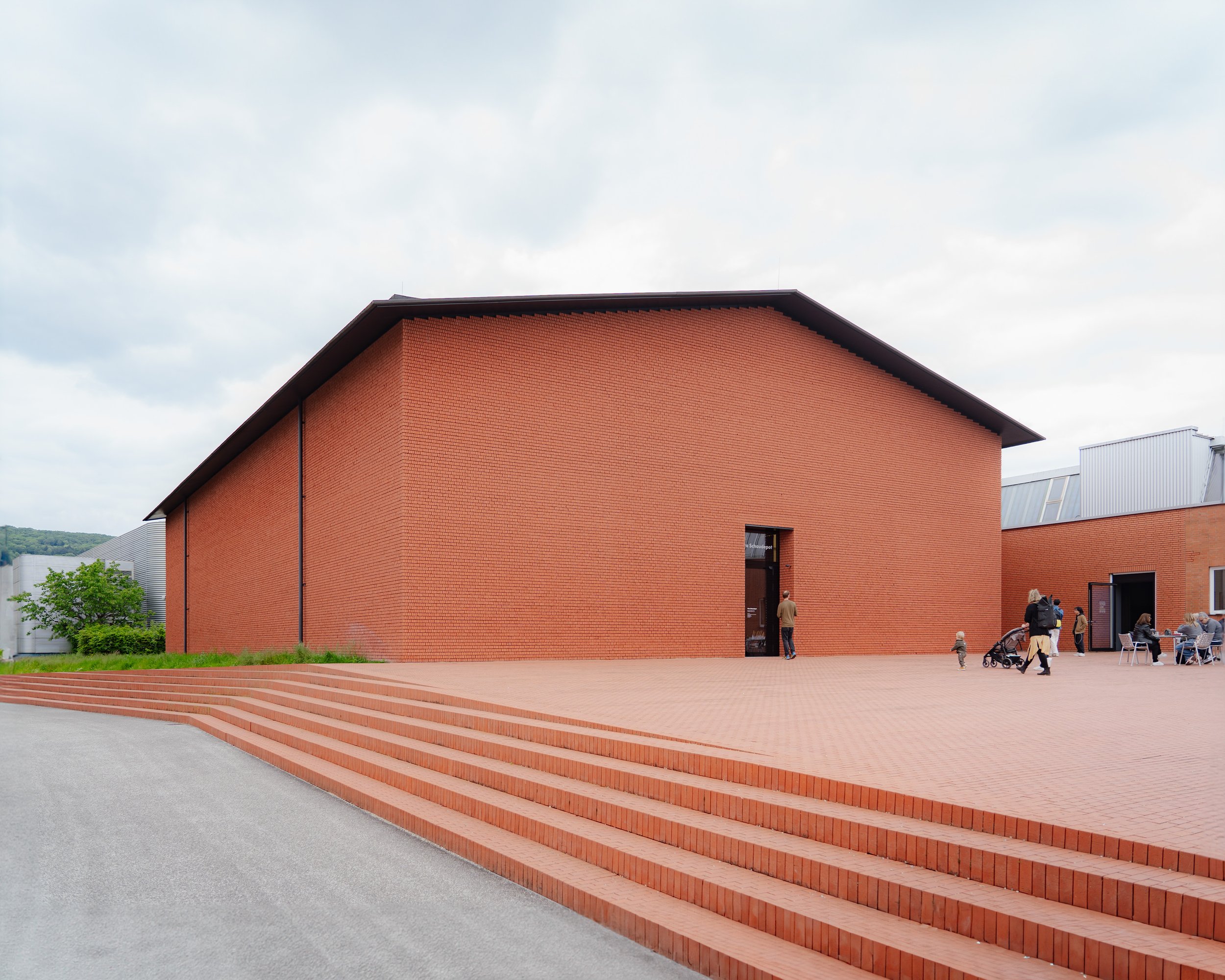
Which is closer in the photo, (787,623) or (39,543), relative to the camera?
(787,623)

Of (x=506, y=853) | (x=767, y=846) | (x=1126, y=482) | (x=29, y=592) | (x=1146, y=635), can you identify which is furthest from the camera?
(x=29, y=592)

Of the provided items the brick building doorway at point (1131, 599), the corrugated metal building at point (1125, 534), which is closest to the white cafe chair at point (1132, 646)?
the corrugated metal building at point (1125, 534)

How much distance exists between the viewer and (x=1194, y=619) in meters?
19.4

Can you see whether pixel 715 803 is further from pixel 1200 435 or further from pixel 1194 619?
pixel 1200 435

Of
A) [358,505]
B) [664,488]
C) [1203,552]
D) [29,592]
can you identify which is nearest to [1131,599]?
[1203,552]

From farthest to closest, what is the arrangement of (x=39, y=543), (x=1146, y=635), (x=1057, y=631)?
1. (x=39, y=543)
2. (x=1146, y=635)
3. (x=1057, y=631)

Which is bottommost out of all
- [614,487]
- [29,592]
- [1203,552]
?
[29,592]

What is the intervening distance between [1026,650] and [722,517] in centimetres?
614

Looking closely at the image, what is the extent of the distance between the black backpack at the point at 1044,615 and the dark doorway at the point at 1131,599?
45.2 ft

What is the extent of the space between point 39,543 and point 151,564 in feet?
66.3

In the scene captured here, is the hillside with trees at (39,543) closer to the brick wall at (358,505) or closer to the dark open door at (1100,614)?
the brick wall at (358,505)

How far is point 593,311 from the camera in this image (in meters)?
17.4

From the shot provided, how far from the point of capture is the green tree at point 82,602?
37188mm

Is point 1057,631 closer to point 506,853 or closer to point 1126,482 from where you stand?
point 506,853
